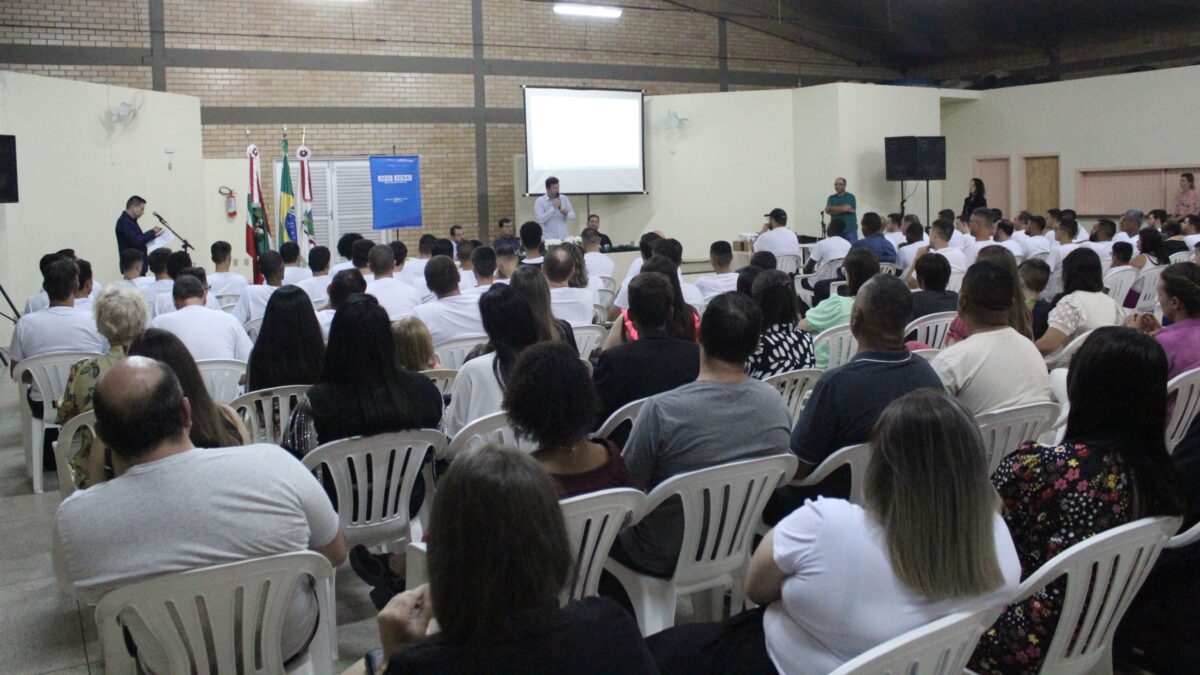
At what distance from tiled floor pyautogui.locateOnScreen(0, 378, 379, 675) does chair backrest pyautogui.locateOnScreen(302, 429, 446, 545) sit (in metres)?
0.36

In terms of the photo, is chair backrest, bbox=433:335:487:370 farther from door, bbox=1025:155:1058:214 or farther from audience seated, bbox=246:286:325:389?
door, bbox=1025:155:1058:214

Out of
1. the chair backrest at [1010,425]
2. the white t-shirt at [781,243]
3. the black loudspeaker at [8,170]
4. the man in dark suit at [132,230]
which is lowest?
the chair backrest at [1010,425]

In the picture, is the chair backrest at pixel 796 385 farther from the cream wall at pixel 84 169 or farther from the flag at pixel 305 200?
the flag at pixel 305 200

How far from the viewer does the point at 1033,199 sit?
15.7 metres

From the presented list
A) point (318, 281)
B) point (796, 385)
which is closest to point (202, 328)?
point (318, 281)

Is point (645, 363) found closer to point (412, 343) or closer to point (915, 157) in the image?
point (412, 343)

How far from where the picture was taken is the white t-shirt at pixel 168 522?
6.74ft

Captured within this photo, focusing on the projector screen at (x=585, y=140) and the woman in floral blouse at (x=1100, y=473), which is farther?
the projector screen at (x=585, y=140)

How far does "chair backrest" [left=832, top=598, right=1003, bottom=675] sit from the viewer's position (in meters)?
1.57

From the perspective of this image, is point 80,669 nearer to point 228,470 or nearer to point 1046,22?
point 228,470

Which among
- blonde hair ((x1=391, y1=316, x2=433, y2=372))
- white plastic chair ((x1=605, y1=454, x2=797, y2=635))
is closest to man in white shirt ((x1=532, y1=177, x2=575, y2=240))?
blonde hair ((x1=391, y1=316, x2=433, y2=372))

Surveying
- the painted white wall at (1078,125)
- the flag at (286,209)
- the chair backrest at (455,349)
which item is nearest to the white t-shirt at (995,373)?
the chair backrest at (455,349)

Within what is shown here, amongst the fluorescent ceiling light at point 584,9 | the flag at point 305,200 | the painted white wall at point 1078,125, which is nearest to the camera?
the flag at point 305,200

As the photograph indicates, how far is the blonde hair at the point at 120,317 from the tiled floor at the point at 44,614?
0.95 meters
